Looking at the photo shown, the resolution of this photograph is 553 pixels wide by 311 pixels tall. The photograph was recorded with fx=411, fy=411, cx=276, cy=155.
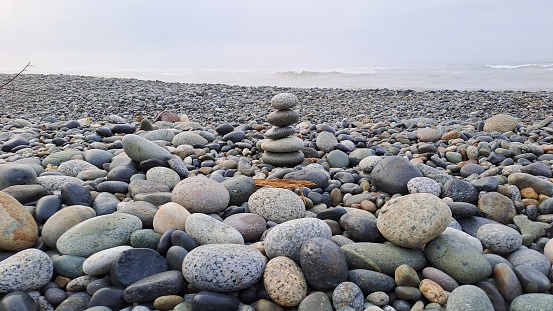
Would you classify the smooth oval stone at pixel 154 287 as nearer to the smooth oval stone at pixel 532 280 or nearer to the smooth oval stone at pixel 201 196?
the smooth oval stone at pixel 201 196

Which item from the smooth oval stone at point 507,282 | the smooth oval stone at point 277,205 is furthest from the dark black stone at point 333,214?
the smooth oval stone at point 507,282

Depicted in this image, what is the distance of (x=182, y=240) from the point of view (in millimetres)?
2529

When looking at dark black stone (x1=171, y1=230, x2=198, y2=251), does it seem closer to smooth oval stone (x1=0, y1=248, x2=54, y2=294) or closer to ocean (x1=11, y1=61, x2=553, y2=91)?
smooth oval stone (x1=0, y1=248, x2=54, y2=294)

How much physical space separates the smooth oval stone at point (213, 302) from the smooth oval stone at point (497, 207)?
2.13 meters

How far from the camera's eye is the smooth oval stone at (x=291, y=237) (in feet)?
8.08

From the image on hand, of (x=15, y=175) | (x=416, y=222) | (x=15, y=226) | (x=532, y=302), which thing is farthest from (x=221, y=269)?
(x=15, y=175)

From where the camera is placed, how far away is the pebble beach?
7.35 feet

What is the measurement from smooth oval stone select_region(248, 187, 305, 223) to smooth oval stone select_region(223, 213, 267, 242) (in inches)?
4.9

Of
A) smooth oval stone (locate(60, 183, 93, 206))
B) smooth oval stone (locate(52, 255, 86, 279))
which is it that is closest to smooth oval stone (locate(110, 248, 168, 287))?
smooth oval stone (locate(52, 255, 86, 279))

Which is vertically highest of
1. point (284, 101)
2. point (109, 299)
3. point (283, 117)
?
point (284, 101)

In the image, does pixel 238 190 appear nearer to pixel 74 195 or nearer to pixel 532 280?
pixel 74 195

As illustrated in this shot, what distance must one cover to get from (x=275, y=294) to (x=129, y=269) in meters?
0.84

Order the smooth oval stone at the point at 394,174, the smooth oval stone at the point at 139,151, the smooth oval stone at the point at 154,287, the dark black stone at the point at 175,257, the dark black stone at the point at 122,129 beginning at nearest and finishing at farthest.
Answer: the smooth oval stone at the point at 154,287, the dark black stone at the point at 175,257, the smooth oval stone at the point at 394,174, the smooth oval stone at the point at 139,151, the dark black stone at the point at 122,129

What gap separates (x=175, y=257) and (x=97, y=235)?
58 centimetres
